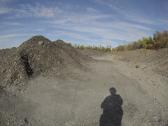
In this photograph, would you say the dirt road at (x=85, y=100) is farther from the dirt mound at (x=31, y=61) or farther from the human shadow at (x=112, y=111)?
the dirt mound at (x=31, y=61)

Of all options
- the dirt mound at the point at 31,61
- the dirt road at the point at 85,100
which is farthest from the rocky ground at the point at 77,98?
the dirt mound at the point at 31,61

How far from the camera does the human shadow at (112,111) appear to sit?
809cm

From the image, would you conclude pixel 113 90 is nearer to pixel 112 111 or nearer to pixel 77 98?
pixel 77 98

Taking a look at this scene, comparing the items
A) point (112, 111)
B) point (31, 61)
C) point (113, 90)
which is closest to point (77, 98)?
point (112, 111)

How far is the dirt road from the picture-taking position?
329 inches

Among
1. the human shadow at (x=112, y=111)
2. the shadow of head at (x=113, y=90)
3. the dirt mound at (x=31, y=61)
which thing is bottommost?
the human shadow at (x=112, y=111)

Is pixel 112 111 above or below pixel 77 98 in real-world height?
below

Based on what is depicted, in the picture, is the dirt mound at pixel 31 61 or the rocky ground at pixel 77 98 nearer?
the rocky ground at pixel 77 98

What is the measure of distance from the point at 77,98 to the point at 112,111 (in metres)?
1.55

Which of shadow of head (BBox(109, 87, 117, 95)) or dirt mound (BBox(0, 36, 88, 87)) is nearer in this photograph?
shadow of head (BBox(109, 87, 117, 95))

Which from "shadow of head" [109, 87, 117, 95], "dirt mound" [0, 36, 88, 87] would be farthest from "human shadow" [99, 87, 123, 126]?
"dirt mound" [0, 36, 88, 87]

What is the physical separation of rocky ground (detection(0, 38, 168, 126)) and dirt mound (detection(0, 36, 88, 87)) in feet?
0.41

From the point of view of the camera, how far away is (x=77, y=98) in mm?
9664

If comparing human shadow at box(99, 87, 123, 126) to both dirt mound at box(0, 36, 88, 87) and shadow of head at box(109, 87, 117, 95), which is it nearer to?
shadow of head at box(109, 87, 117, 95)
